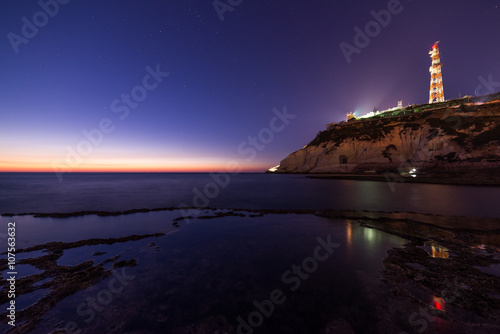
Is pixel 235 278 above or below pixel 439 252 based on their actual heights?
below

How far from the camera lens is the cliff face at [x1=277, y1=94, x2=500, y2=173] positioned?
45.4 meters

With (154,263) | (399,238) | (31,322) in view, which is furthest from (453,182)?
(31,322)

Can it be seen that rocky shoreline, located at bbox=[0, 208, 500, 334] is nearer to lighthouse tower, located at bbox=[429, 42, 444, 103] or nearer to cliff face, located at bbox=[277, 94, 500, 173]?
cliff face, located at bbox=[277, 94, 500, 173]

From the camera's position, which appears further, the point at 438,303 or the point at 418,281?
the point at 418,281

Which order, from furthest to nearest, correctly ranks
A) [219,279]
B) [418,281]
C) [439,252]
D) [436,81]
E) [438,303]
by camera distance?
1. [436,81]
2. [439,252]
3. [219,279]
4. [418,281]
5. [438,303]

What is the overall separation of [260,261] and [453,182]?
50.2 meters

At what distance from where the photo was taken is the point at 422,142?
2195 inches

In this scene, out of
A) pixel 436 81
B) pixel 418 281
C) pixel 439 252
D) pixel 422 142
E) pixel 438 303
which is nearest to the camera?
pixel 438 303

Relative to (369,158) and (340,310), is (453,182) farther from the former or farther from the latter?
(340,310)

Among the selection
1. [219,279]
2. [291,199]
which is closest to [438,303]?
[219,279]

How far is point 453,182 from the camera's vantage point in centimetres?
3819

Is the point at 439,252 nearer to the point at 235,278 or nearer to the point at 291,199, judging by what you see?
the point at 235,278

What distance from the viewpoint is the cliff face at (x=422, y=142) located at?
1788 inches

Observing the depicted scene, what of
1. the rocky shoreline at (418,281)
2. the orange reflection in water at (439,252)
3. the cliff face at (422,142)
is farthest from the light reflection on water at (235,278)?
the cliff face at (422,142)
